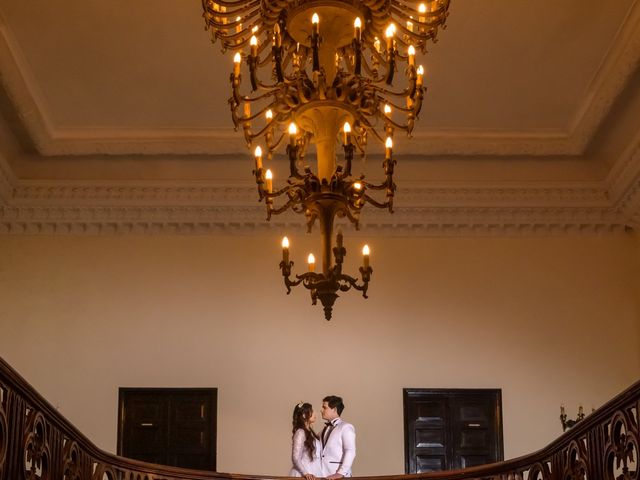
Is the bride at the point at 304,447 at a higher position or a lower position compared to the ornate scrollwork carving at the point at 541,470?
higher

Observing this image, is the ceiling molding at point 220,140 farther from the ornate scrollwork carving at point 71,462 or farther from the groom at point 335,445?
the ornate scrollwork carving at point 71,462

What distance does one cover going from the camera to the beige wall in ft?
42.7

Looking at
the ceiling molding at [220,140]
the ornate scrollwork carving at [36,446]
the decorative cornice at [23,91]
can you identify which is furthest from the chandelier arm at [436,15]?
the ceiling molding at [220,140]

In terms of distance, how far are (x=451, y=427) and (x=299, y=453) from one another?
379 cm

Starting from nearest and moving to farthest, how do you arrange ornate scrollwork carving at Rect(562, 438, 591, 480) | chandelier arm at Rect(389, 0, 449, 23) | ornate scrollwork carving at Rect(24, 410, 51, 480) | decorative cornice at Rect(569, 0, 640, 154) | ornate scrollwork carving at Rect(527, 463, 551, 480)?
ornate scrollwork carving at Rect(24, 410, 51, 480), ornate scrollwork carving at Rect(562, 438, 591, 480), ornate scrollwork carving at Rect(527, 463, 551, 480), chandelier arm at Rect(389, 0, 449, 23), decorative cornice at Rect(569, 0, 640, 154)

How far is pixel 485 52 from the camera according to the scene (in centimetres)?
1119

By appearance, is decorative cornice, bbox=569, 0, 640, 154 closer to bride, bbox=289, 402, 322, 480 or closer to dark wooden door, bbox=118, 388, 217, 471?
bride, bbox=289, 402, 322, 480

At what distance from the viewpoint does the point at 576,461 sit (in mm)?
6441

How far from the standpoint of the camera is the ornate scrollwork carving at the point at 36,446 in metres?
5.96

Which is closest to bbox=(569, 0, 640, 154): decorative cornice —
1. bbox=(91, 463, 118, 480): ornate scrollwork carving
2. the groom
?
the groom

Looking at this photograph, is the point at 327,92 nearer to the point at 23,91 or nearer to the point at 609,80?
the point at 609,80

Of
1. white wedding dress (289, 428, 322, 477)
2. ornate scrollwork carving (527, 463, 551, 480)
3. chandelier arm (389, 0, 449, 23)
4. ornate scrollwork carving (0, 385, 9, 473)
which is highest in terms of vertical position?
chandelier arm (389, 0, 449, 23)

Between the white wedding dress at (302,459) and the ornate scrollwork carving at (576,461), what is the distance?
358 centimetres

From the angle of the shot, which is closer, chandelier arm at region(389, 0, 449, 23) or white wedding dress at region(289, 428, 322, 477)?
chandelier arm at region(389, 0, 449, 23)
